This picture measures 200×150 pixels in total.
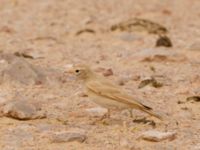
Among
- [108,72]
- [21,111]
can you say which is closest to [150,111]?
[21,111]

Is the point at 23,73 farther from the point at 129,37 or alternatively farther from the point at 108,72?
the point at 129,37

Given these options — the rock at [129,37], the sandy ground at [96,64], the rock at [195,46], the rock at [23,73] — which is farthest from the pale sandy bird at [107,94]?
the rock at [129,37]

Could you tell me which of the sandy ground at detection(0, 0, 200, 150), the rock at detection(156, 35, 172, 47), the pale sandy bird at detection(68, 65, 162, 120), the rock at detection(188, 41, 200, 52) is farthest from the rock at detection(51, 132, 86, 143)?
the rock at detection(156, 35, 172, 47)

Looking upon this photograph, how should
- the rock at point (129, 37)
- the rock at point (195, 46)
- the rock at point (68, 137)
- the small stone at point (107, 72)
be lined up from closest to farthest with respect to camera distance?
the rock at point (68, 137), the small stone at point (107, 72), the rock at point (195, 46), the rock at point (129, 37)

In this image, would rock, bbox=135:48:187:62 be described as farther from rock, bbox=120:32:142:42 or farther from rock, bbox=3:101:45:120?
rock, bbox=3:101:45:120

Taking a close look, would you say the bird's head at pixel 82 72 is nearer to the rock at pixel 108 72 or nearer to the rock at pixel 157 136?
the rock at pixel 157 136

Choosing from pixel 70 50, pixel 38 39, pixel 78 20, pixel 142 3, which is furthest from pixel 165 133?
pixel 142 3
